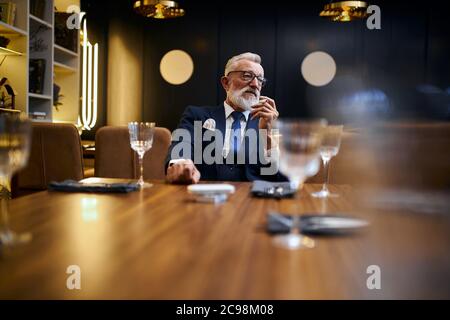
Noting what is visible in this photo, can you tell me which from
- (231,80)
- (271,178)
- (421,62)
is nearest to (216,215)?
(271,178)

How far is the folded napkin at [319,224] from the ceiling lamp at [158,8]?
3.25 meters

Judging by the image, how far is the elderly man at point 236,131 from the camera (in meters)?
2.23

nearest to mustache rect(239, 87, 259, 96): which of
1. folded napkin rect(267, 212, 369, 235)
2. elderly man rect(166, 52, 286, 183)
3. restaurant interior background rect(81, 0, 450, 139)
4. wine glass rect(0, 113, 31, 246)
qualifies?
elderly man rect(166, 52, 286, 183)

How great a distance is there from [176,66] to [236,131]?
4278mm

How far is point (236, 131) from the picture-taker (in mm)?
2543

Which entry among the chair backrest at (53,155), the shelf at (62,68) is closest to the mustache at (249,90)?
the chair backrest at (53,155)

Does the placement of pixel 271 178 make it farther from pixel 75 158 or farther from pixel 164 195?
pixel 164 195

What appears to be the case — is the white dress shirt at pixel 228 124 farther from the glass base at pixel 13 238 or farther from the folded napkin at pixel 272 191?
the glass base at pixel 13 238

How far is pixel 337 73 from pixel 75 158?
4.88 meters

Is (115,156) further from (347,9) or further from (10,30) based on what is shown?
(347,9)

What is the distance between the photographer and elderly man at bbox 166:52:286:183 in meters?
2.23

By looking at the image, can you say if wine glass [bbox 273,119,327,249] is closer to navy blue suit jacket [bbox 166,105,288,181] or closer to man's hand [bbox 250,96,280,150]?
man's hand [bbox 250,96,280,150]

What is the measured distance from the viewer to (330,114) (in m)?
6.71

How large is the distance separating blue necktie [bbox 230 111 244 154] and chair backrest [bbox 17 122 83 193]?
78cm
